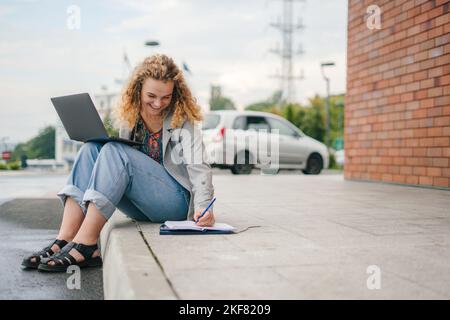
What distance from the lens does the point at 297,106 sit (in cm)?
5603

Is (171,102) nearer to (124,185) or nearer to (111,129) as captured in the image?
(111,129)

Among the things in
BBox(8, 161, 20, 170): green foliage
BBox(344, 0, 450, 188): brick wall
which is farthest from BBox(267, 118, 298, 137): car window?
BBox(8, 161, 20, 170): green foliage

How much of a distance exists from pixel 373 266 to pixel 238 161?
10.5 metres

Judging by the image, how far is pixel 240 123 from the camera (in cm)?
1288

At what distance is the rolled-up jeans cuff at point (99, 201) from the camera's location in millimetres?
2857

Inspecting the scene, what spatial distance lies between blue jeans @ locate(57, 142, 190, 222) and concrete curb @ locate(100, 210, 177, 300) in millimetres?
216

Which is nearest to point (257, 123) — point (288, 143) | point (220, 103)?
point (288, 143)

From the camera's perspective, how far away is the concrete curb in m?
1.87

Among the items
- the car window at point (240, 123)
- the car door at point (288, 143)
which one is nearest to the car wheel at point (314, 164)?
the car door at point (288, 143)

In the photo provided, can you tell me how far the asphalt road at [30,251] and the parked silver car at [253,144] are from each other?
248 inches

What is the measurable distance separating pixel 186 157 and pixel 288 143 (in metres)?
10.7

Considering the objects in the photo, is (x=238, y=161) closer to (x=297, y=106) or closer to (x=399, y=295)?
(x=399, y=295)

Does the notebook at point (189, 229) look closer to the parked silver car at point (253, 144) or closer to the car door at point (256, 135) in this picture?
the parked silver car at point (253, 144)
